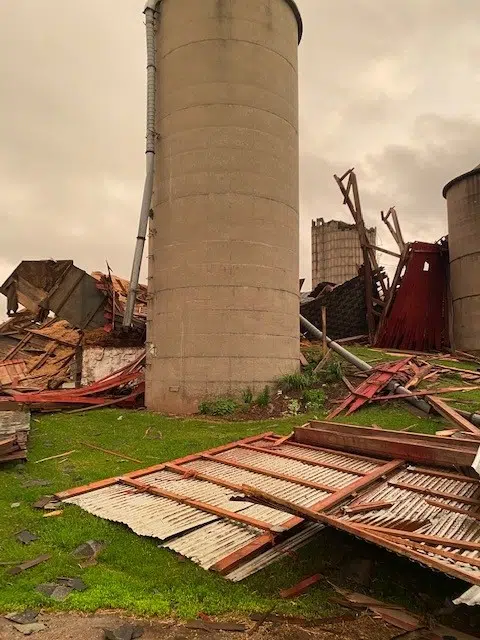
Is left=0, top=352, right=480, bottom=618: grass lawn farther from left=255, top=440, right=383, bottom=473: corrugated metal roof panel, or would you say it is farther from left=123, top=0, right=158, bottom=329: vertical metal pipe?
left=123, top=0, right=158, bottom=329: vertical metal pipe

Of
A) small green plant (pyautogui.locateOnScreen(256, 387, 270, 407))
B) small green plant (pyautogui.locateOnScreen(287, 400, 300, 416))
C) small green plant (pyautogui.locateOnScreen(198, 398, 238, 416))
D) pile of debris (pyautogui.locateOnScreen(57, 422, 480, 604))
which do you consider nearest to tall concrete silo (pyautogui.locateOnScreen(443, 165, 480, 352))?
small green plant (pyautogui.locateOnScreen(287, 400, 300, 416))

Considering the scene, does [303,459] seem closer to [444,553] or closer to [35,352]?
[444,553]

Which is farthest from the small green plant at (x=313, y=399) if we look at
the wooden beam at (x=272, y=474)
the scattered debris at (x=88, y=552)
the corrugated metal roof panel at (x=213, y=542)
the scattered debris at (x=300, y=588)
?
the scattered debris at (x=88, y=552)

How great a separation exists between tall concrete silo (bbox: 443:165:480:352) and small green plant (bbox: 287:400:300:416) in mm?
10888

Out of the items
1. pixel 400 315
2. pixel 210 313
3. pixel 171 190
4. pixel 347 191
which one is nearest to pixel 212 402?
pixel 210 313

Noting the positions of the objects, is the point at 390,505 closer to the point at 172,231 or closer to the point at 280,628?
the point at 280,628

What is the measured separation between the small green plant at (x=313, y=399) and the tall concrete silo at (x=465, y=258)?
10.2m

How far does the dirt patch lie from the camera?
12.3 feet

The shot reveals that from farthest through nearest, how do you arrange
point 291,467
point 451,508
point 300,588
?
point 291,467 → point 451,508 → point 300,588

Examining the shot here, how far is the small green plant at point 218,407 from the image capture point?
12.2 m

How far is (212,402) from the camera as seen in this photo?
12.5 meters

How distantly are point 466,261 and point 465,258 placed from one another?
0.14m

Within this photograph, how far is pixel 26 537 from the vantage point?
5406mm

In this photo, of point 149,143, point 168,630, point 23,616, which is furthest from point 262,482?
point 149,143
